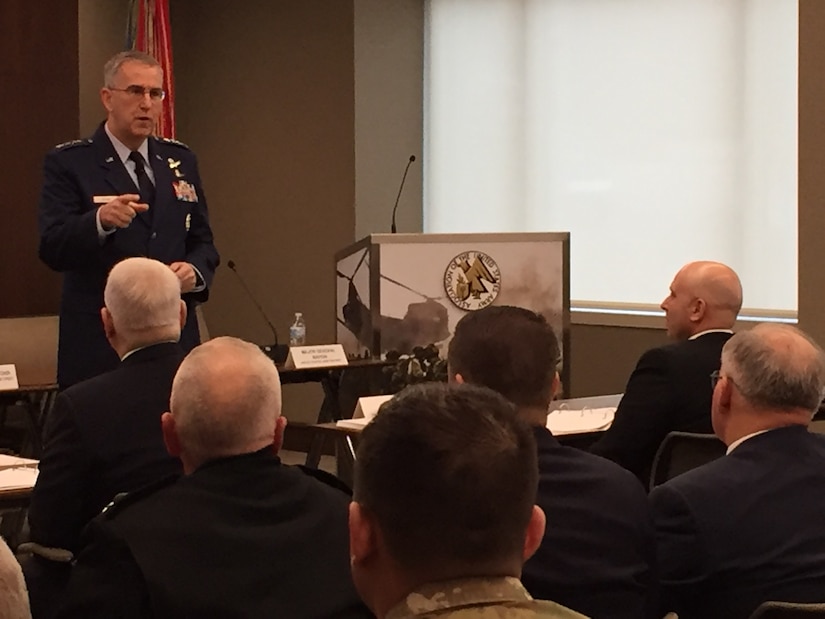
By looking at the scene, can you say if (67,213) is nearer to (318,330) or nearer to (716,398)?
(716,398)

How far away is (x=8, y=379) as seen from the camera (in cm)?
489

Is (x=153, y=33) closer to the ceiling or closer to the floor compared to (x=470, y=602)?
closer to the ceiling

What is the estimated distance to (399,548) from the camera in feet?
4.01

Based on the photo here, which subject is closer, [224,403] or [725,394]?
[224,403]

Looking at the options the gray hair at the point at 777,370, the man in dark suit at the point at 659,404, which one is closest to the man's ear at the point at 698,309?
the man in dark suit at the point at 659,404

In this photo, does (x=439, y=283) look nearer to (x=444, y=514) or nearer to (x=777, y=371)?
(x=777, y=371)

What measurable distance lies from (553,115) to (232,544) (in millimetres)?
5617

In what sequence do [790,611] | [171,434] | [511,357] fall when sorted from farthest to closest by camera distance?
[511,357] → [171,434] → [790,611]

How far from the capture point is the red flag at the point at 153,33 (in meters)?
7.32

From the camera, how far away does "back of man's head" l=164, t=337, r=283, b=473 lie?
7.18 feet

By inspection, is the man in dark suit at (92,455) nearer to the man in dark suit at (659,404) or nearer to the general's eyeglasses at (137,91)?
the general's eyeglasses at (137,91)

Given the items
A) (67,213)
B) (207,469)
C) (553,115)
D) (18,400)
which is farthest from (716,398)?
(553,115)

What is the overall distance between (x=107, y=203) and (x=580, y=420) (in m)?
1.50

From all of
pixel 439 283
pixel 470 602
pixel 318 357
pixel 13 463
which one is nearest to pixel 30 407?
pixel 318 357
